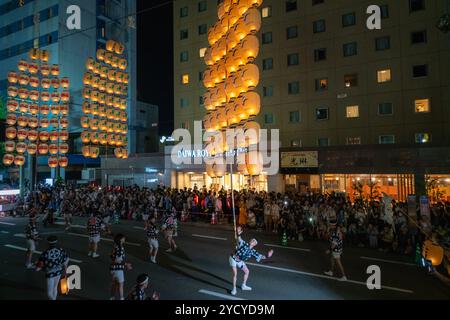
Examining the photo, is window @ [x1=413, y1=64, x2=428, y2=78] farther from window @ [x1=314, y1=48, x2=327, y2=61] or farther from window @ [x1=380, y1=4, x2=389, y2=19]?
window @ [x1=314, y1=48, x2=327, y2=61]

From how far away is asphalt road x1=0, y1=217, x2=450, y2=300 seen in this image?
345 inches

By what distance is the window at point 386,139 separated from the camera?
25078 mm

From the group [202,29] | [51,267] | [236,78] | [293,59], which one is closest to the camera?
[51,267]

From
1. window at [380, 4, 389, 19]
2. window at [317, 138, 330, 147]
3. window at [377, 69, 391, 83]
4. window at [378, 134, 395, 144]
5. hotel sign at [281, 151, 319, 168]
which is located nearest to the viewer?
hotel sign at [281, 151, 319, 168]

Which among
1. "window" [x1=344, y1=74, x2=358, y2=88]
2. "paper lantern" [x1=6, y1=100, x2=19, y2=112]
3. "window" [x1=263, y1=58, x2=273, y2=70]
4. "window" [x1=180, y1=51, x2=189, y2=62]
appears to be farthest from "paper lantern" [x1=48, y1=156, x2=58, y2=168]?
"window" [x1=344, y1=74, x2=358, y2=88]

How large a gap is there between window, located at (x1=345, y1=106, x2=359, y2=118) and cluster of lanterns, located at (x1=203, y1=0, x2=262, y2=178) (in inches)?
540

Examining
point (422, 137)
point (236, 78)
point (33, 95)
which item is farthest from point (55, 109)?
point (422, 137)

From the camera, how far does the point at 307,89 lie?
1113 inches

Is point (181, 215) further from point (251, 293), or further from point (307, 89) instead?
point (307, 89)

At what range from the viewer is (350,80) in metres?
26.8

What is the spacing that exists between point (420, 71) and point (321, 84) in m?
7.29

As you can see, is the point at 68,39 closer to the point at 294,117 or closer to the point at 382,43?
the point at 294,117

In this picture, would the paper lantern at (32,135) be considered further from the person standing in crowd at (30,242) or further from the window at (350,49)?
the window at (350,49)

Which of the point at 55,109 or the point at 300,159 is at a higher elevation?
the point at 55,109
